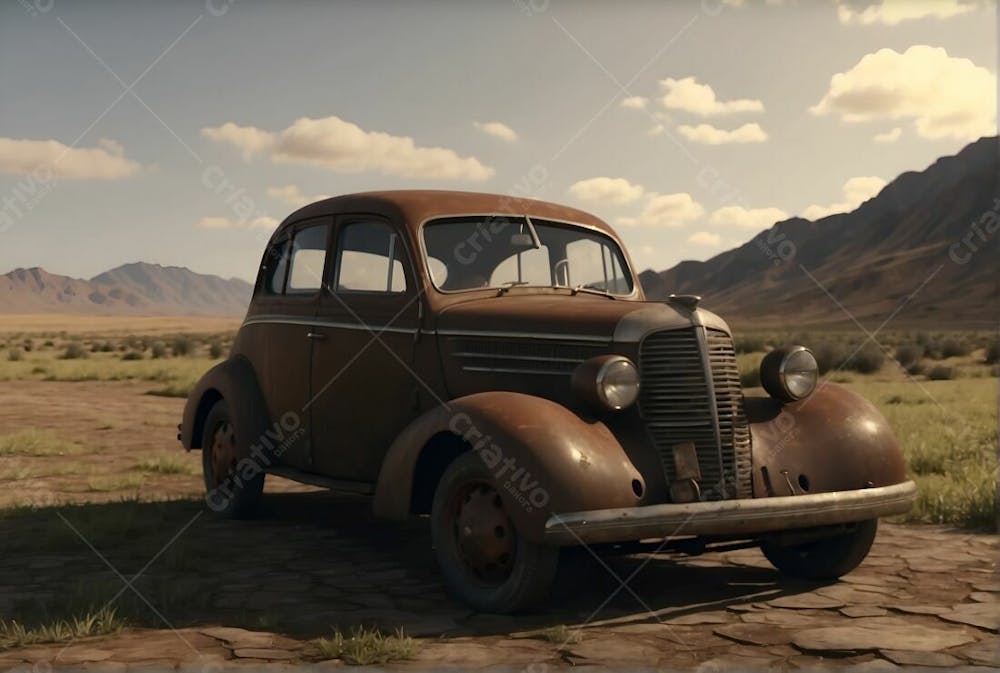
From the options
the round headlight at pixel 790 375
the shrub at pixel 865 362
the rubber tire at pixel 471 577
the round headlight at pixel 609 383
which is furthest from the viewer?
the shrub at pixel 865 362

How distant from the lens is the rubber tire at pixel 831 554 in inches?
229

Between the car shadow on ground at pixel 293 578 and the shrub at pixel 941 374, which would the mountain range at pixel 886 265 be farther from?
the car shadow on ground at pixel 293 578

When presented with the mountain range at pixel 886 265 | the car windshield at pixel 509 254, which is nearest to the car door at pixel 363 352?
the car windshield at pixel 509 254

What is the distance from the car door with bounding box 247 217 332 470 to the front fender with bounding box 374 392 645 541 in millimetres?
1983

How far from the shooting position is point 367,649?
4219mm

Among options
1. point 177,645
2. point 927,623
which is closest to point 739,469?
point 927,623

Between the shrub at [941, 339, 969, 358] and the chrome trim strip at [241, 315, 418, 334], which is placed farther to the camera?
the shrub at [941, 339, 969, 358]

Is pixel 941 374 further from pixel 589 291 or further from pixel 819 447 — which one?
pixel 819 447

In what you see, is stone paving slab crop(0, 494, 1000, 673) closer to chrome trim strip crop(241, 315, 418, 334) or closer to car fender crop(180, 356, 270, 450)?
car fender crop(180, 356, 270, 450)

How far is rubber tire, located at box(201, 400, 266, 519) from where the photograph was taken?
7.46m

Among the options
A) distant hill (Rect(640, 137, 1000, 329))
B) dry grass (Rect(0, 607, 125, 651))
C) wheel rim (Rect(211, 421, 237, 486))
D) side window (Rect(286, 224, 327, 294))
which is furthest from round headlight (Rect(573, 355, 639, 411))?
distant hill (Rect(640, 137, 1000, 329))

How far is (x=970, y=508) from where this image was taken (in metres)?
7.55

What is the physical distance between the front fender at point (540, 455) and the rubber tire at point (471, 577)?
5.0 inches

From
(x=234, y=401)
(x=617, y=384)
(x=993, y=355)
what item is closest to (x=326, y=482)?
(x=234, y=401)
